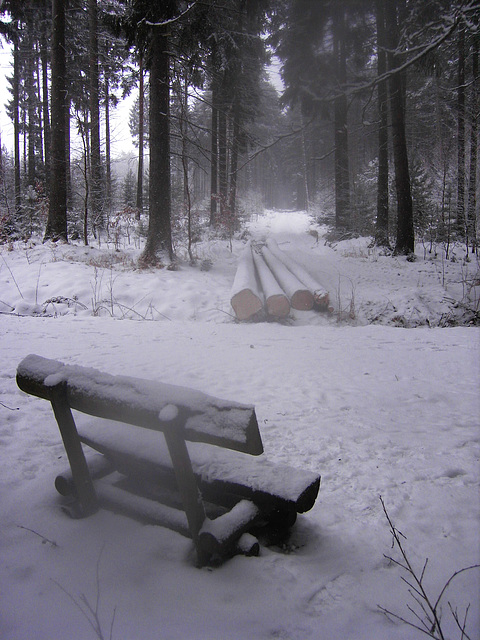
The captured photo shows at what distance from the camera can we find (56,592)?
1488mm

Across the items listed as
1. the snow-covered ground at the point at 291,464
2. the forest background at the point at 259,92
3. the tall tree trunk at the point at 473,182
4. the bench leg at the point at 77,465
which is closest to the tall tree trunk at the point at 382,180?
the forest background at the point at 259,92

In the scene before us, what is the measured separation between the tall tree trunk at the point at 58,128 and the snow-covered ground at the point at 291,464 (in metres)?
5.89

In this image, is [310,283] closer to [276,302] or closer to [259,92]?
[276,302]

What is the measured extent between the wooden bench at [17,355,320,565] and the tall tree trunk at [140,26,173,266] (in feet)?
26.5

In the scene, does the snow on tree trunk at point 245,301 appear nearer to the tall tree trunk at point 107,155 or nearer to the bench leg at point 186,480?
the bench leg at point 186,480

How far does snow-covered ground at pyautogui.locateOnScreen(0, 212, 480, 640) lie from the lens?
145 centimetres

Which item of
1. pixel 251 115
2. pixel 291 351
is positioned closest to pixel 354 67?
pixel 251 115

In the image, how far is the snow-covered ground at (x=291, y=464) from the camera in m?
1.45

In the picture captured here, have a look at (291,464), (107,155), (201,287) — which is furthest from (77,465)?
(107,155)

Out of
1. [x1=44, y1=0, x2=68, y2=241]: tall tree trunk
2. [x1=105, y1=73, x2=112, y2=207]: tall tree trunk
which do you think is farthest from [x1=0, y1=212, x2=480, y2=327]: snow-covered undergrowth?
[x1=105, y1=73, x2=112, y2=207]: tall tree trunk

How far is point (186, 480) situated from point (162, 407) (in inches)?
15.3

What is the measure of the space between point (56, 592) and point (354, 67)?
15.9 m

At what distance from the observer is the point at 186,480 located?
5.37ft

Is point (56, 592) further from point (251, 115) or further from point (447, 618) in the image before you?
point (251, 115)
